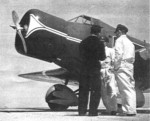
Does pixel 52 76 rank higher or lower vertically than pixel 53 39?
lower

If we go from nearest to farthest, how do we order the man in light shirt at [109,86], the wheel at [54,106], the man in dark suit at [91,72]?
the man in dark suit at [91,72] → the man in light shirt at [109,86] → the wheel at [54,106]

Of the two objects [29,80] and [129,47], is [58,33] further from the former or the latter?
[29,80]

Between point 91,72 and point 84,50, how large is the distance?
0.40 meters

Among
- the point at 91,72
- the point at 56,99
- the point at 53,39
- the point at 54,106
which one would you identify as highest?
the point at 53,39

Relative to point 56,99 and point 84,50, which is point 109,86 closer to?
point 84,50

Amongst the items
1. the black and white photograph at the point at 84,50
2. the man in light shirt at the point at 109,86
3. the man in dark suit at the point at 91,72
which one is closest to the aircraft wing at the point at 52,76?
the black and white photograph at the point at 84,50

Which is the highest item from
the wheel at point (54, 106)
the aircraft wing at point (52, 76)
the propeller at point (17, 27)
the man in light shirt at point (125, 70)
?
the propeller at point (17, 27)

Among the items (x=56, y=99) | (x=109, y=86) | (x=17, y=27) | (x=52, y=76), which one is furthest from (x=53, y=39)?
(x=52, y=76)

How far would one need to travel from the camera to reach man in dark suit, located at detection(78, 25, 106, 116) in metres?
6.92

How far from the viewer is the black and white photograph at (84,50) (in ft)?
22.8

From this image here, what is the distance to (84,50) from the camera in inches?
275

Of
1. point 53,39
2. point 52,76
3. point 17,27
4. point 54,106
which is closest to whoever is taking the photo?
point 17,27

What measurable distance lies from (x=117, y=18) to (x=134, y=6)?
1931 mm

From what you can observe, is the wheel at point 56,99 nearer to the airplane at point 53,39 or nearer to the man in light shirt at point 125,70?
the airplane at point 53,39
